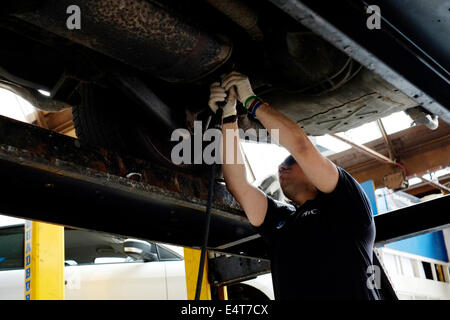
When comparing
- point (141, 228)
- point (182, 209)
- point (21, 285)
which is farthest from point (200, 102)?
point (21, 285)

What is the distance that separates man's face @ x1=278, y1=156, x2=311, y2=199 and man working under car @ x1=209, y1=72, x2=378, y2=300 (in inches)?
3.9

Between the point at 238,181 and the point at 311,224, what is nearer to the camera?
the point at 311,224

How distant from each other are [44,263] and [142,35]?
1.89 m

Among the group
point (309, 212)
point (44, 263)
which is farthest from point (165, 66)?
point (44, 263)

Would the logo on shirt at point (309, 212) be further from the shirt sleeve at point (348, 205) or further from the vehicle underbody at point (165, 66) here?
the vehicle underbody at point (165, 66)

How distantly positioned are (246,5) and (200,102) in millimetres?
478

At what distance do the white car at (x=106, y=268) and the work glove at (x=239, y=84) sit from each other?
2.06m

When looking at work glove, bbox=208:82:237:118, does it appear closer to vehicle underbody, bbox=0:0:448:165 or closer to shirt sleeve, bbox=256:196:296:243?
vehicle underbody, bbox=0:0:448:165

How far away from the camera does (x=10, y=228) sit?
369cm

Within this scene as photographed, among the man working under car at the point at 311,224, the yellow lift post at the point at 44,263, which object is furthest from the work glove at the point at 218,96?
the yellow lift post at the point at 44,263

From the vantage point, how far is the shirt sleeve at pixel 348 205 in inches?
68.8

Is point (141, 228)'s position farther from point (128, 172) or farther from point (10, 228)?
point (10, 228)

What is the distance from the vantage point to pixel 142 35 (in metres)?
1.33

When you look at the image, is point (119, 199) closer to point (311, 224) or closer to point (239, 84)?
point (239, 84)
